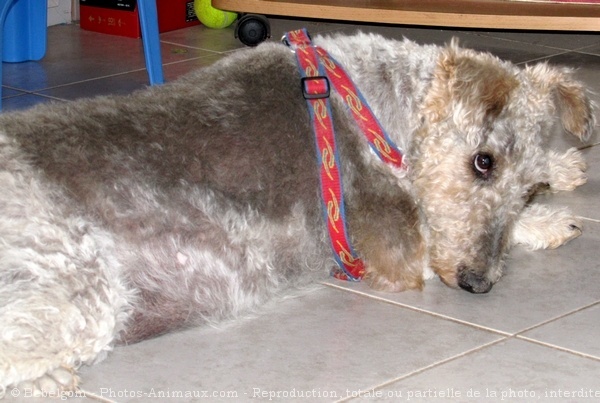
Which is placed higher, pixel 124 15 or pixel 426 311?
pixel 124 15

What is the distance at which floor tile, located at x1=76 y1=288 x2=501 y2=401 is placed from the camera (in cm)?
291

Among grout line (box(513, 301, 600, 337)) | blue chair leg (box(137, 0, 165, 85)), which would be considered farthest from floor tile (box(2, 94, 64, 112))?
grout line (box(513, 301, 600, 337))

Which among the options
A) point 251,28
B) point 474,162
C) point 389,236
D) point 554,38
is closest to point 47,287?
point 389,236

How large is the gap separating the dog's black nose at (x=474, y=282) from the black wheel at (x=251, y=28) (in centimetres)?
407

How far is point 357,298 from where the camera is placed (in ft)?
11.6

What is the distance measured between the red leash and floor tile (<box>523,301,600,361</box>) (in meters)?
0.66

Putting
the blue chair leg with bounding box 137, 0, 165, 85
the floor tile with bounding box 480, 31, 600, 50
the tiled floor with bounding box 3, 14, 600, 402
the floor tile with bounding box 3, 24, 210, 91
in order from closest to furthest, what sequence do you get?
1. the tiled floor with bounding box 3, 14, 600, 402
2. the blue chair leg with bounding box 137, 0, 165, 85
3. the floor tile with bounding box 3, 24, 210, 91
4. the floor tile with bounding box 480, 31, 600, 50

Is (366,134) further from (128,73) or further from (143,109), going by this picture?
(128,73)

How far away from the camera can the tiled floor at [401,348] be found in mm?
2873

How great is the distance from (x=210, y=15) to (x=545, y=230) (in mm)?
4494

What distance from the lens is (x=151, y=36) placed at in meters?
5.68

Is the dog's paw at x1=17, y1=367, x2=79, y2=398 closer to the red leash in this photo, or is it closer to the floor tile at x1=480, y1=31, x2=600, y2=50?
the red leash

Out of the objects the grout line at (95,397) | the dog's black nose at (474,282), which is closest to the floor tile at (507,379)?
the dog's black nose at (474,282)

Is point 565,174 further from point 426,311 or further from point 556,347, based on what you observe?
point 556,347
